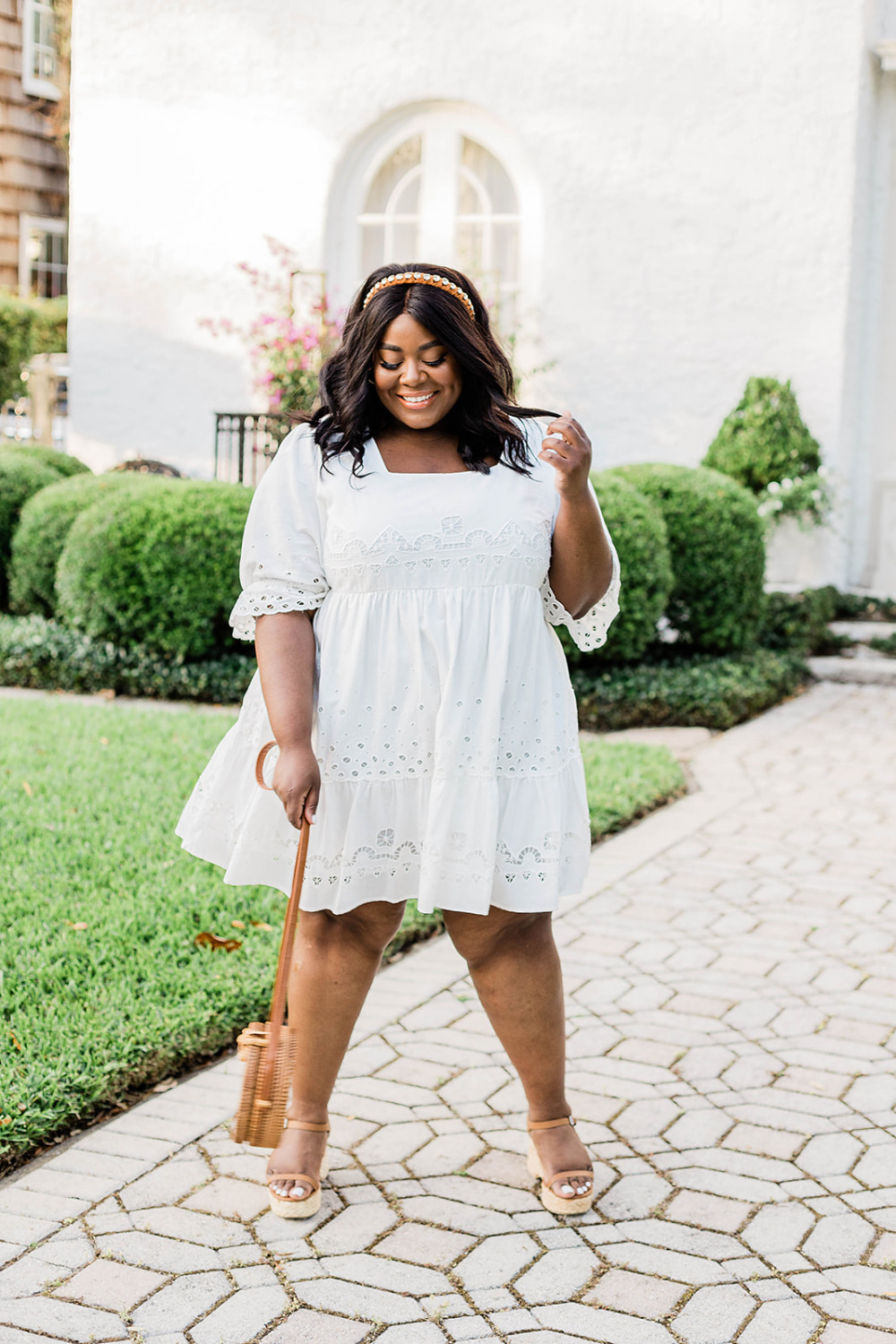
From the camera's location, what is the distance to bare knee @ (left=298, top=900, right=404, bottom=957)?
8.77ft

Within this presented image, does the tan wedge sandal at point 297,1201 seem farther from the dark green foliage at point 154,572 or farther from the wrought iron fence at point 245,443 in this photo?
the wrought iron fence at point 245,443

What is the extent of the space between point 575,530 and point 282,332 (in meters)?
9.04

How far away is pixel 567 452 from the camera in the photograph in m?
2.43

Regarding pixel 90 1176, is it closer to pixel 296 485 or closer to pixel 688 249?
pixel 296 485

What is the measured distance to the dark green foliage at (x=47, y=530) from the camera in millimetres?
8047

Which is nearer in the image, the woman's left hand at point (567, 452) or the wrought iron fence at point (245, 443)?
the woman's left hand at point (567, 452)

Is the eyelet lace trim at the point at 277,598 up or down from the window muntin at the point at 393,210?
down

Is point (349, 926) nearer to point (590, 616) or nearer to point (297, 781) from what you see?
point (297, 781)

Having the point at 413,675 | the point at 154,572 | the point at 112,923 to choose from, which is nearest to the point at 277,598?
the point at 413,675

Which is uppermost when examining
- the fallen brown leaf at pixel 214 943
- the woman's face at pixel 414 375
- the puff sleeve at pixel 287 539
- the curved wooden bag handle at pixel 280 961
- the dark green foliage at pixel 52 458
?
the dark green foliage at pixel 52 458

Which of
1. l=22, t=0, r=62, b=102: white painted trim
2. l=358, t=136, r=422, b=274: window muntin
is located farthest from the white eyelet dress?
l=22, t=0, r=62, b=102: white painted trim

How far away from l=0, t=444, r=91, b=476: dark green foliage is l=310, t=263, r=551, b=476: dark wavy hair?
7192 millimetres

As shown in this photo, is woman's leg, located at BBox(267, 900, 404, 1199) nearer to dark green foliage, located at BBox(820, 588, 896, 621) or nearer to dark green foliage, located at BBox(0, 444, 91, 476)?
dark green foliage, located at BBox(0, 444, 91, 476)

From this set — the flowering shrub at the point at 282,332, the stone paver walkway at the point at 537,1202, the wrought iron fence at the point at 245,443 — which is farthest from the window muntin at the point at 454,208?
the stone paver walkway at the point at 537,1202
